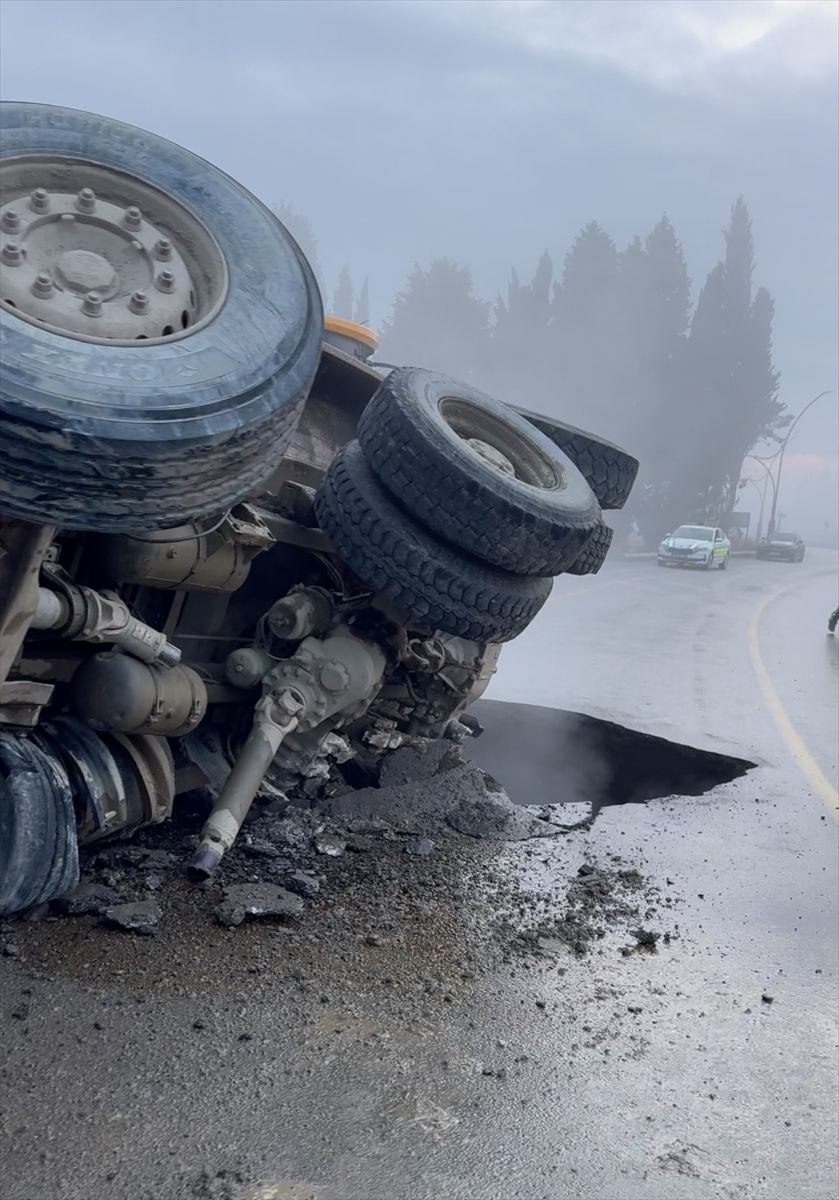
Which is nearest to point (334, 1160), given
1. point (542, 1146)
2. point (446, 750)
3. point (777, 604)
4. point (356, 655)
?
point (542, 1146)

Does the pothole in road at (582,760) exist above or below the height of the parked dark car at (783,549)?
above

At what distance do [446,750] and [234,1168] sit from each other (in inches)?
131

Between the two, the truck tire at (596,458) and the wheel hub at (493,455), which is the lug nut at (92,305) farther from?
the truck tire at (596,458)

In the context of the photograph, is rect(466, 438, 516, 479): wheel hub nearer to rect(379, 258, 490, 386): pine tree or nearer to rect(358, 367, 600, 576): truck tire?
rect(358, 367, 600, 576): truck tire

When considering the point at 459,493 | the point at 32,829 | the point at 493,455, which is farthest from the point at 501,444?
the point at 32,829

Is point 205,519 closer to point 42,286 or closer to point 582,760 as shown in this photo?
point 42,286

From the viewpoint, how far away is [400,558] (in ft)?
13.4

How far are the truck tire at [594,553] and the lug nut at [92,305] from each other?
2.29 meters

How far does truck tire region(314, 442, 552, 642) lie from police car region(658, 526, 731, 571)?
96.7ft

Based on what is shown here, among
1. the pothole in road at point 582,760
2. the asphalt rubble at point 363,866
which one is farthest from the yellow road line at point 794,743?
the asphalt rubble at point 363,866

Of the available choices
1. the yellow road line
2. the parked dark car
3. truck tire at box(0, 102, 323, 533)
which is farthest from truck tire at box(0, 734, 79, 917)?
the parked dark car

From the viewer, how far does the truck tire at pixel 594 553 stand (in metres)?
4.61

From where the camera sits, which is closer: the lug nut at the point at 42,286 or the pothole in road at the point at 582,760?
the lug nut at the point at 42,286

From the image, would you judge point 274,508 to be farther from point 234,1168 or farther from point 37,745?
point 234,1168
